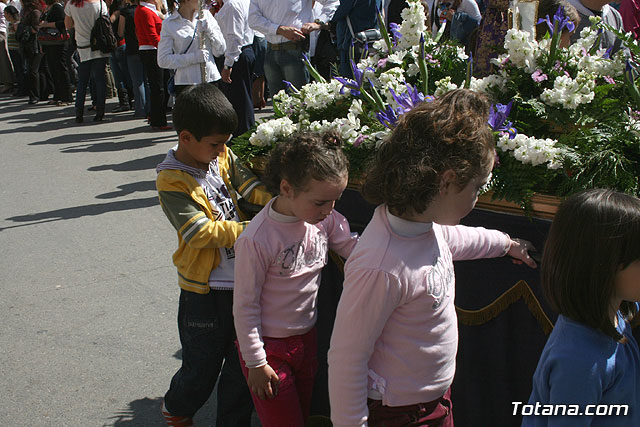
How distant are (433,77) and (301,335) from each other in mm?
1346

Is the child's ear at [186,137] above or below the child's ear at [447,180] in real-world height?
below

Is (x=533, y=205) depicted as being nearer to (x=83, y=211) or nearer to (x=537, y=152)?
(x=537, y=152)

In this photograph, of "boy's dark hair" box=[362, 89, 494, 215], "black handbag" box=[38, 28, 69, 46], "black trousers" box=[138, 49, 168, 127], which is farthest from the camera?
"black handbag" box=[38, 28, 69, 46]

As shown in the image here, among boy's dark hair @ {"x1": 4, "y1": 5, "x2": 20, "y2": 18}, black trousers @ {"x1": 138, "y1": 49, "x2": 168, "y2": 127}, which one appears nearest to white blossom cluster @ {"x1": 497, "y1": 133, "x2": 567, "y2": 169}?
black trousers @ {"x1": 138, "y1": 49, "x2": 168, "y2": 127}

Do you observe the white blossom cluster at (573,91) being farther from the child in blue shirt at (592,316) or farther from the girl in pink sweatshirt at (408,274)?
the child in blue shirt at (592,316)

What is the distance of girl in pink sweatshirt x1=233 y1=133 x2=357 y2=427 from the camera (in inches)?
81.7

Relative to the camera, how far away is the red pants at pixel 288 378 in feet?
7.20

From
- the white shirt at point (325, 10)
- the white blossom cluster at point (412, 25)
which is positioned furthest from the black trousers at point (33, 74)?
the white blossom cluster at point (412, 25)

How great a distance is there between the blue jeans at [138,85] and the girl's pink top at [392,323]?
30.2 ft

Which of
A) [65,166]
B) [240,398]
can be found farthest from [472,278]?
[65,166]

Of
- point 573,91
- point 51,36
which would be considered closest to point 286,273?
point 573,91

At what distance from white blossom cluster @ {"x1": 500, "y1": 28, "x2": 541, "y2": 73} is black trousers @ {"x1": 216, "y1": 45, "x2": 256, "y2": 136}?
462cm

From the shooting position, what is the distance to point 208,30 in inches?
271

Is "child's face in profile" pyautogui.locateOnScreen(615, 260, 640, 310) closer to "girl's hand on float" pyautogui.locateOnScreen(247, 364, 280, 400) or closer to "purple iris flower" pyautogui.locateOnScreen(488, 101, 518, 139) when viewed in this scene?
"purple iris flower" pyautogui.locateOnScreen(488, 101, 518, 139)
